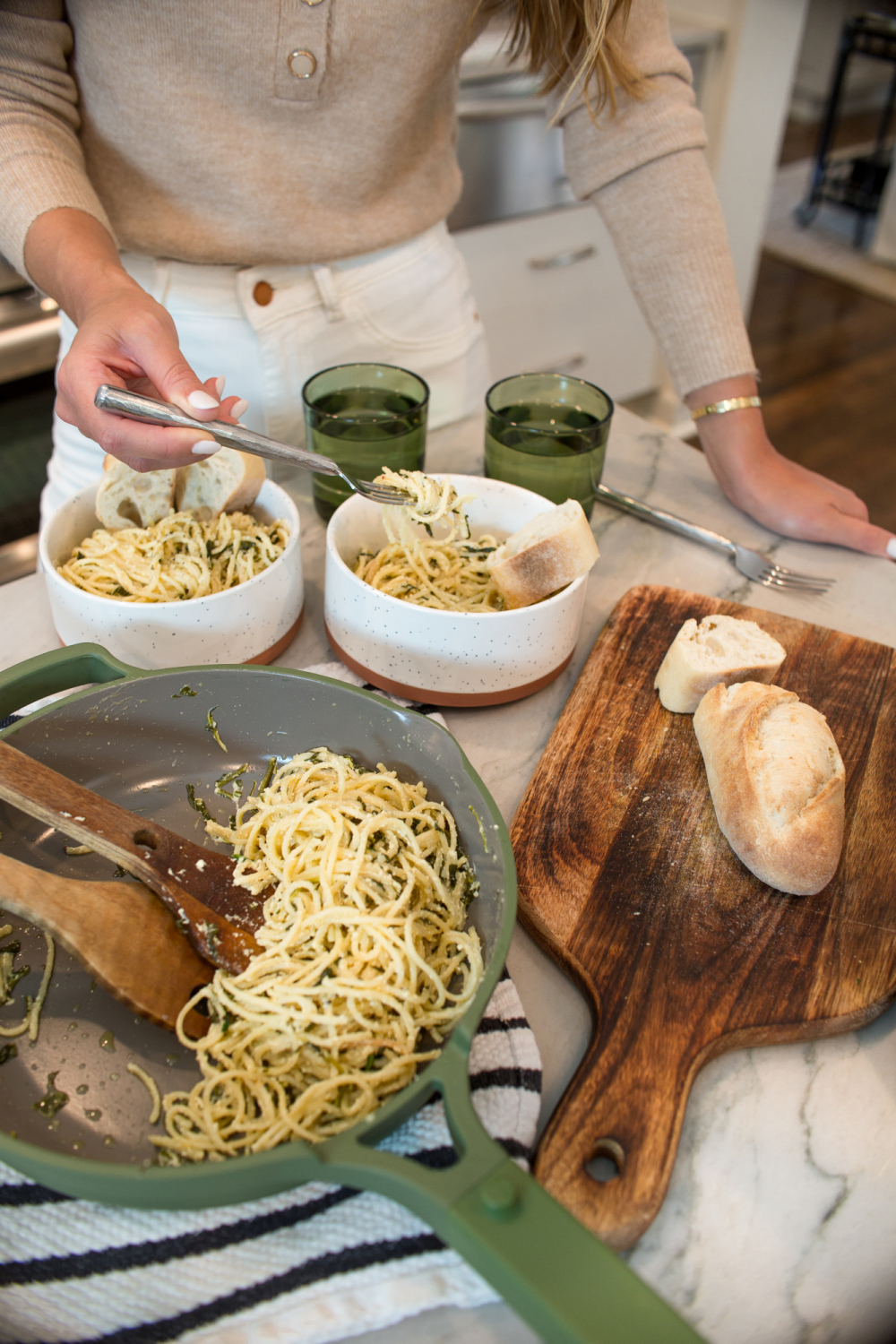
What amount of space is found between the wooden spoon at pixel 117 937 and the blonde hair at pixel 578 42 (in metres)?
1.01

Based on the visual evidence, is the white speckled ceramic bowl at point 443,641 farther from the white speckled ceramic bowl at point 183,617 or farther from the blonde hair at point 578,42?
the blonde hair at point 578,42

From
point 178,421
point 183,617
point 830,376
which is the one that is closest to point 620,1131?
point 183,617

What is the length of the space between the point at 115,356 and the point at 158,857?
1.61 feet

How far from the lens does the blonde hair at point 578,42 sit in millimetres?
1049

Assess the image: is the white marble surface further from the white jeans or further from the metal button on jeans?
the metal button on jeans

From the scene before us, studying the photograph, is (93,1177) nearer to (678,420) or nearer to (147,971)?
(147,971)

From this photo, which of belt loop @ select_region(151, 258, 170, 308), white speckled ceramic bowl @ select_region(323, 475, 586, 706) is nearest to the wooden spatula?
white speckled ceramic bowl @ select_region(323, 475, 586, 706)

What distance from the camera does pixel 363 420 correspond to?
109cm

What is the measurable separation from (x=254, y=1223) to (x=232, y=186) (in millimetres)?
1097

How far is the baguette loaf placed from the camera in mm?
770

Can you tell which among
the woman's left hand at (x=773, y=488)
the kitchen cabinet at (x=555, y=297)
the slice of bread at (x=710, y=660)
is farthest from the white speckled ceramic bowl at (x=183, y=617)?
the kitchen cabinet at (x=555, y=297)

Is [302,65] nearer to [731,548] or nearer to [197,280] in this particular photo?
[197,280]

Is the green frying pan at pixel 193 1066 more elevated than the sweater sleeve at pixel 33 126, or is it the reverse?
the sweater sleeve at pixel 33 126

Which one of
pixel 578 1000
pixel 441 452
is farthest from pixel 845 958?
pixel 441 452
